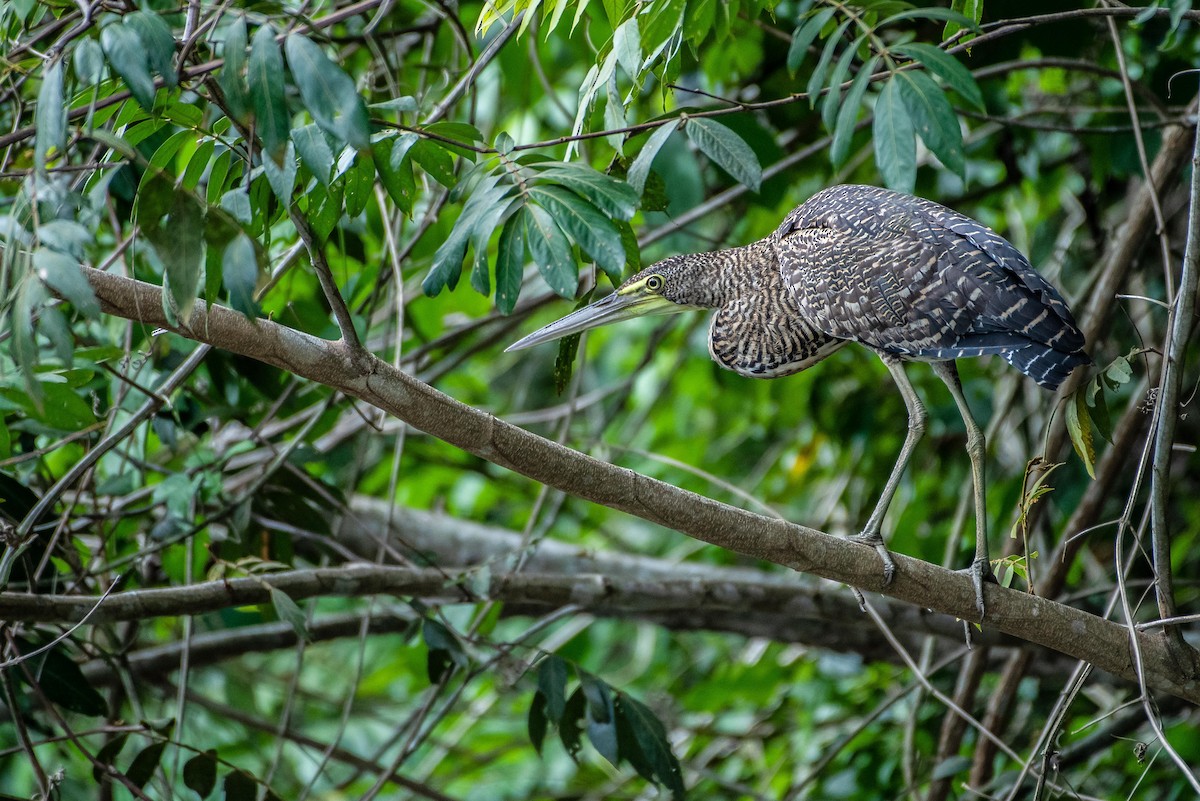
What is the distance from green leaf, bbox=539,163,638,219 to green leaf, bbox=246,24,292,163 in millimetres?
504

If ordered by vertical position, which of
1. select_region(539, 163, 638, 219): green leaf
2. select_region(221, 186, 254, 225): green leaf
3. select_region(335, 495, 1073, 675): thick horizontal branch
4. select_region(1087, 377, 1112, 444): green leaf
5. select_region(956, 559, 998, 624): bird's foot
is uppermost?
select_region(539, 163, 638, 219): green leaf

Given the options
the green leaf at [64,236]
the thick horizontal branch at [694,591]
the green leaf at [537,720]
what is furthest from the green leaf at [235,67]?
the green leaf at [537,720]

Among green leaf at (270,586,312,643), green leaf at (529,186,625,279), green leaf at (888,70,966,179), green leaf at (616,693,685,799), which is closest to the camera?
green leaf at (888,70,966,179)

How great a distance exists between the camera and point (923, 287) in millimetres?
2254

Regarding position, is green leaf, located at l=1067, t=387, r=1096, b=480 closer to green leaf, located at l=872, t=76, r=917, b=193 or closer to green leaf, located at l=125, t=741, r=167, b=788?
green leaf, located at l=872, t=76, r=917, b=193

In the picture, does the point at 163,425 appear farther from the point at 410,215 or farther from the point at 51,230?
the point at 51,230

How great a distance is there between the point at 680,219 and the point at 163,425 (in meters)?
1.47

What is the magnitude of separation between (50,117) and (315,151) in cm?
40

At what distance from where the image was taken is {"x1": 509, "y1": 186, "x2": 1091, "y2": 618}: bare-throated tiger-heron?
216cm

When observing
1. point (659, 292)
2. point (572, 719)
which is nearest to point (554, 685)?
point (572, 719)

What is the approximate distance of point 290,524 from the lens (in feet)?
9.04

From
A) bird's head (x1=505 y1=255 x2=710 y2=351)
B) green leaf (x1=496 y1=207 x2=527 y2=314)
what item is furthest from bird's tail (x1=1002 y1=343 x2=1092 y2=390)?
green leaf (x1=496 y1=207 x2=527 y2=314)

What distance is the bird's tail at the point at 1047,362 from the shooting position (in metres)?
2.08

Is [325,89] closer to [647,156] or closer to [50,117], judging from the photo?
[50,117]
